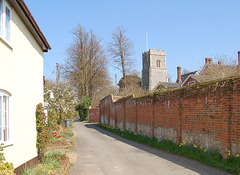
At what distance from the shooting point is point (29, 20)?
745 centimetres

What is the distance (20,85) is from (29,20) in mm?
2113

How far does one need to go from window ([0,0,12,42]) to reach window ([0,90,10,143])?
1492 mm

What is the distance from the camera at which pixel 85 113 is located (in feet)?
153

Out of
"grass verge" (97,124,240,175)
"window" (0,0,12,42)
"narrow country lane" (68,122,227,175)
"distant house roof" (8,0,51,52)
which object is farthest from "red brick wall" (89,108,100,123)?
"window" (0,0,12,42)

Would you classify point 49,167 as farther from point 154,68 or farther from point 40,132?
point 154,68

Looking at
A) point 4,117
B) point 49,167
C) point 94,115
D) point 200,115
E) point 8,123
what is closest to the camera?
point 4,117

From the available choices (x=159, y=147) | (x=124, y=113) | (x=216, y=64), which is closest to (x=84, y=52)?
(x=124, y=113)

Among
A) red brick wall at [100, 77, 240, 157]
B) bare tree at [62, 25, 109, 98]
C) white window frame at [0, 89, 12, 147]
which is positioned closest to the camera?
white window frame at [0, 89, 12, 147]

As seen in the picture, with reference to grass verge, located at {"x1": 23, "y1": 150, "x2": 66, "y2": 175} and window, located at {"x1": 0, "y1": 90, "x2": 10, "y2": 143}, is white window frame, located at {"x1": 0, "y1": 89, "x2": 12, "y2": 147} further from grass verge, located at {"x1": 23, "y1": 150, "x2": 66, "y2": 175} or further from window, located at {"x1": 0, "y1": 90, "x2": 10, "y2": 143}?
grass verge, located at {"x1": 23, "y1": 150, "x2": 66, "y2": 175}

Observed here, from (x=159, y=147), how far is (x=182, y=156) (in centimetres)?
247

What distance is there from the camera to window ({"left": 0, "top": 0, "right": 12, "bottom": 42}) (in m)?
5.75

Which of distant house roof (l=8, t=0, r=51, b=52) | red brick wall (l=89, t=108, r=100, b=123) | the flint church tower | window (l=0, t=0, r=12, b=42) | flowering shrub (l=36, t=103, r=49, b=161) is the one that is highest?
the flint church tower

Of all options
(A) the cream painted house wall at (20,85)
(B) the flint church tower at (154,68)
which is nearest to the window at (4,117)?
(A) the cream painted house wall at (20,85)

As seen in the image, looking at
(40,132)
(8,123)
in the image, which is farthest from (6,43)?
(40,132)
